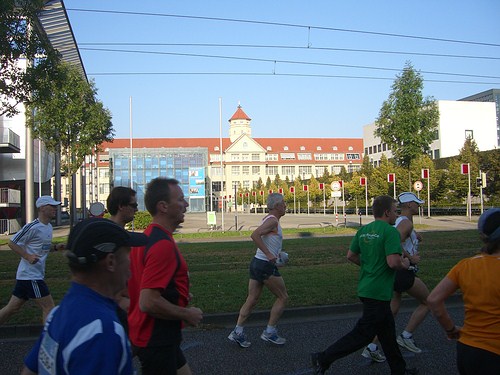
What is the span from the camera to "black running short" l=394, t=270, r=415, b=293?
229 inches

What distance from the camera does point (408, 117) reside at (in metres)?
33.5

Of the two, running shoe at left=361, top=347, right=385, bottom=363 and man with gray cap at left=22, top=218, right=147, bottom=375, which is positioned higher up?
man with gray cap at left=22, top=218, right=147, bottom=375

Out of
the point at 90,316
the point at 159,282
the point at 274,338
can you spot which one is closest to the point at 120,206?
the point at 159,282

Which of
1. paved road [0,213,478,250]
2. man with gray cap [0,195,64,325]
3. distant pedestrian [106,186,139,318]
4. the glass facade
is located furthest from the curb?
the glass facade

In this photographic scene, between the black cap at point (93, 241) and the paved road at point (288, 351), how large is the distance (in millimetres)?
3895

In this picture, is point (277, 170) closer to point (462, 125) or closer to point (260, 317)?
point (462, 125)

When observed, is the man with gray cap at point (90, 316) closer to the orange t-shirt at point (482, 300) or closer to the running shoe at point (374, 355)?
the orange t-shirt at point (482, 300)

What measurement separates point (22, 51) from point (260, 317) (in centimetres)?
1063

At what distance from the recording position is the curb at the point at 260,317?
716 centimetres

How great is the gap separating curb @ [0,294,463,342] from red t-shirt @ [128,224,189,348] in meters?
4.39

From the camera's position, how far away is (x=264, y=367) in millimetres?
5523

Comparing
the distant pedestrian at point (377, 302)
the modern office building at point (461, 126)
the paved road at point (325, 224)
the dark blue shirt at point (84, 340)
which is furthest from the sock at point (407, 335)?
the modern office building at point (461, 126)

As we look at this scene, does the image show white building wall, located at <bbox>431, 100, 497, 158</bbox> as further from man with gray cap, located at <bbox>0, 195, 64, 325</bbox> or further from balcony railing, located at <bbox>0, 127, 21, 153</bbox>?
man with gray cap, located at <bbox>0, 195, 64, 325</bbox>

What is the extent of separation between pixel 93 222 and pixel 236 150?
406ft
